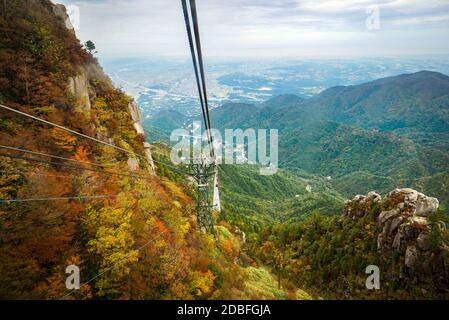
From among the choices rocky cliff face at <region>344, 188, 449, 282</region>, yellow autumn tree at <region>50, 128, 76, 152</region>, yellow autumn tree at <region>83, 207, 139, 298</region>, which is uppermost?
yellow autumn tree at <region>50, 128, 76, 152</region>

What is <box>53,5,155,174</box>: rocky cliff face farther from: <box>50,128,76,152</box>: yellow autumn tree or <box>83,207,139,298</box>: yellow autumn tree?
<box>83,207,139,298</box>: yellow autumn tree

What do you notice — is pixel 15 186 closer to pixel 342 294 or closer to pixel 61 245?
pixel 61 245

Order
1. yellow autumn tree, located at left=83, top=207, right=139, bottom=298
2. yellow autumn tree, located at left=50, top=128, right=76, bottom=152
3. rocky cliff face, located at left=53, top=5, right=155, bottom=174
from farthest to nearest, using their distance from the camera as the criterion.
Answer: rocky cliff face, located at left=53, top=5, right=155, bottom=174, yellow autumn tree, located at left=50, top=128, right=76, bottom=152, yellow autumn tree, located at left=83, top=207, right=139, bottom=298

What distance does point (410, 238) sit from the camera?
4369 cm

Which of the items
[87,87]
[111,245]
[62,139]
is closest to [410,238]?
[111,245]

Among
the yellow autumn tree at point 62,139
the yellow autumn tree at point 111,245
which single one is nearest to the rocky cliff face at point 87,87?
the yellow autumn tree at point 62,139

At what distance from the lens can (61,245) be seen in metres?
18.2

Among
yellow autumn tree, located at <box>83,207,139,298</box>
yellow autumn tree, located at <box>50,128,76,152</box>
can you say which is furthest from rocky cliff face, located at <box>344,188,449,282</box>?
yellow autumn tree, located at <box>50,128,76,152</box>

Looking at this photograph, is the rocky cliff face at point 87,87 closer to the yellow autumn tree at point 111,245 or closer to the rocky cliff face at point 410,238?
the yellow autumn tree at point 111,245

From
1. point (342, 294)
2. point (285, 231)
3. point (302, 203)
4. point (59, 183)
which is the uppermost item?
point (59, 183)

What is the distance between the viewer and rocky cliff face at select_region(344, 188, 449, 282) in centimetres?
3972

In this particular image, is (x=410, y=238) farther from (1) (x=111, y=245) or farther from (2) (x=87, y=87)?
(2) (x=87, y=87)
